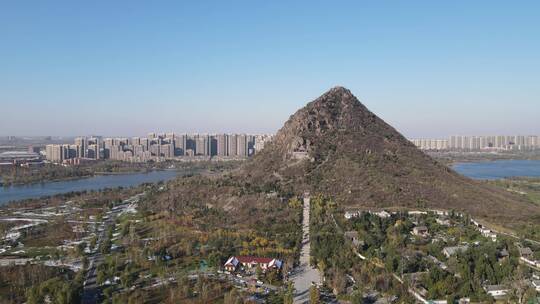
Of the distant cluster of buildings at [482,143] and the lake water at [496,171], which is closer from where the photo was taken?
the lake water at [496,171]

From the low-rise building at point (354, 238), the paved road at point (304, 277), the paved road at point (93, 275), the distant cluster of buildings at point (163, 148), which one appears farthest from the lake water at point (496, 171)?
the paved road at point (93, 275)

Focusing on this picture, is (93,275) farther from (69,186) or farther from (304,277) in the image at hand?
(69,186)

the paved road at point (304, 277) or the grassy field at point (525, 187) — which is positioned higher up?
the grassy field at point (525, 187)

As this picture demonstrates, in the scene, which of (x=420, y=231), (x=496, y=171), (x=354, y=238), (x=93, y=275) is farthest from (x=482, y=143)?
(x=93, y=275)

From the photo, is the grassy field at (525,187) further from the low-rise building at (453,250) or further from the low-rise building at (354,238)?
the low-rise building at (354,238)

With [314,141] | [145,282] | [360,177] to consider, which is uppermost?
[314,141]

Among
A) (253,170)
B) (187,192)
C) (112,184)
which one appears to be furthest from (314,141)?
(112,184)

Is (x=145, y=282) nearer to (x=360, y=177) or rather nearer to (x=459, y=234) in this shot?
(x=459, y=234)

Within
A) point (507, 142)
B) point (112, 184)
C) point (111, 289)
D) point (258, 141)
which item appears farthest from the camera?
point (507, 142)
